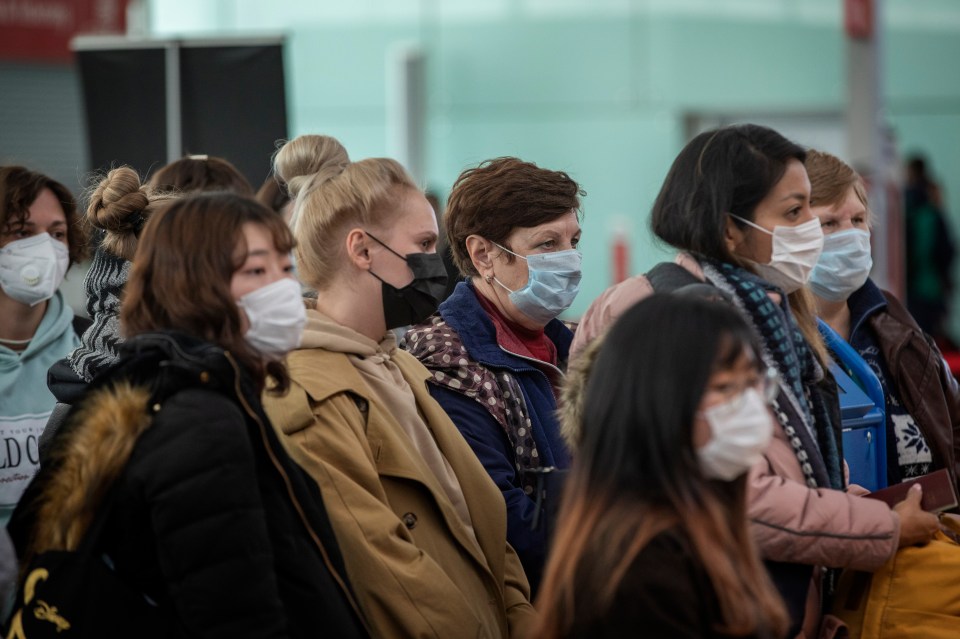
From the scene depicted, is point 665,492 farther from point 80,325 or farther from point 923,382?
point 80,325

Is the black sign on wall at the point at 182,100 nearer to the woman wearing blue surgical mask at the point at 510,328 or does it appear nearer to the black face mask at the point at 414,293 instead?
the woman wearing blue surgical mask at the point at 510,328

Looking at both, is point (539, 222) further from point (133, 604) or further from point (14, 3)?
point (14, 3)

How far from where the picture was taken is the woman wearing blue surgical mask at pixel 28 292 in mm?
4059

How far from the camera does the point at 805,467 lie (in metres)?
3.24

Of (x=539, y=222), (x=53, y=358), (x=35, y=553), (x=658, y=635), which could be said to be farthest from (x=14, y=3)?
(x=658, y=635)

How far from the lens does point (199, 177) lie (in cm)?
443

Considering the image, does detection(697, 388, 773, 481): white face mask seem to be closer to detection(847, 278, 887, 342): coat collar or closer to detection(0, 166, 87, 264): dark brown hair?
detection(847, 278, 887, 342): coat collar

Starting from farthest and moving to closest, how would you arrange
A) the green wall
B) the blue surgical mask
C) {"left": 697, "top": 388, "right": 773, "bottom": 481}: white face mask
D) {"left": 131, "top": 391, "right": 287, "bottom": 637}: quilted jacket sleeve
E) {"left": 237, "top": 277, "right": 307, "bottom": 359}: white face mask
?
the green wall → the blue surgical mask → {"left": 237, "top": 277, "right": 307, "bottom": 359}: white face mask → {"left": 131, "top": 391, "right": 287, "bottom": 637}: quilted jacket sleeve → {"left": 697, "top": 388, "right": 773, "bottom": 481}: white face mask

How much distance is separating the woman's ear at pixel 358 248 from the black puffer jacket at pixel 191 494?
0.79m

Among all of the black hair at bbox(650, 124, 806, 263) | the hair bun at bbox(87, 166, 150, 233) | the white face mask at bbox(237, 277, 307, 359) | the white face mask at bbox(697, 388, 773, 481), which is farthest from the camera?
the hair bun at bbox(87, 166, 150, 233)

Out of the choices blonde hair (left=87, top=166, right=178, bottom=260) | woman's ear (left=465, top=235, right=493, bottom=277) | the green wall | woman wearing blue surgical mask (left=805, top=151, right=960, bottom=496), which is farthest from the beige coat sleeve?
the green wall

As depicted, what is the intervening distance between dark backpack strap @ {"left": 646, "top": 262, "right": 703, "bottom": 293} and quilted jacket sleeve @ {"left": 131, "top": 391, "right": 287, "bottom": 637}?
1.24 m

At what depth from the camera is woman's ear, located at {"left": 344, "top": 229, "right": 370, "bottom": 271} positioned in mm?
3527

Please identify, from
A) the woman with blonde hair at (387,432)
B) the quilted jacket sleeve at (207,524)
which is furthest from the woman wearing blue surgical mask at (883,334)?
the quilted jacket sleeve at (207,524)
